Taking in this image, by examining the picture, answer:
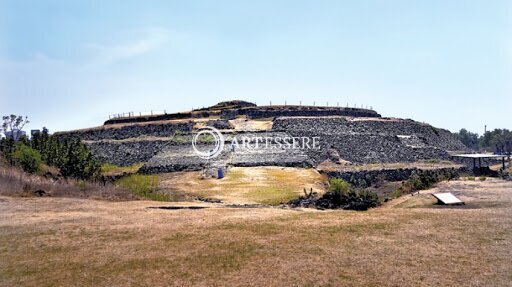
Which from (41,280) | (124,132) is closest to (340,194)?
(41,280)

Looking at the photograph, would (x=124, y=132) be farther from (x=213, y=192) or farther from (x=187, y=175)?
(x=213, y=192)

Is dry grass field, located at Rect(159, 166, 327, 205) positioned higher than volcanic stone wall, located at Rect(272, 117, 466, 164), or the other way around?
volcanic stone wall, located at Rect(272, 117, 466, 164)

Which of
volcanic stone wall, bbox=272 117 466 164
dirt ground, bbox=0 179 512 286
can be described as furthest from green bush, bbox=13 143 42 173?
volcanic stone wall, bbox=272 117 466 164

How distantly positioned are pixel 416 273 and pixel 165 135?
165 feet

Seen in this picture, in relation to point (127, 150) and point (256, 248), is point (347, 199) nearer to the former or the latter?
point (256, 248)

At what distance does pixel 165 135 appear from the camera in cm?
5697

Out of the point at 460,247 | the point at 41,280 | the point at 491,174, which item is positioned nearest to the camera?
the point at 41,280

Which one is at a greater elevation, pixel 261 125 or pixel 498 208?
pixel 261 125

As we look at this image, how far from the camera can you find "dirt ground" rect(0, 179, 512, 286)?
9.12 meters

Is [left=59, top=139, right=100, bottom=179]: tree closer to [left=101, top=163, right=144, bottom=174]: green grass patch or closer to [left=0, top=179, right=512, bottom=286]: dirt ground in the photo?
[left=101, top=163, right=144, bottom=174]: green grass patch

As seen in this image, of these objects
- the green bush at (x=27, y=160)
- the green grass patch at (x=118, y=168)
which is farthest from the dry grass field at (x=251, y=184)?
the green bush at (x=27, y=160)

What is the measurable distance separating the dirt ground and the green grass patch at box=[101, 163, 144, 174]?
102 feet

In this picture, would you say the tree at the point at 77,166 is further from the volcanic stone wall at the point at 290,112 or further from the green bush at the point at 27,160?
the volcanic stone wall at the point at 290,112

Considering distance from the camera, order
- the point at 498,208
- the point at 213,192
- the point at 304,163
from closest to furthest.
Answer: the point at 498,208 → the point at 213,192 → the point at 304,163
